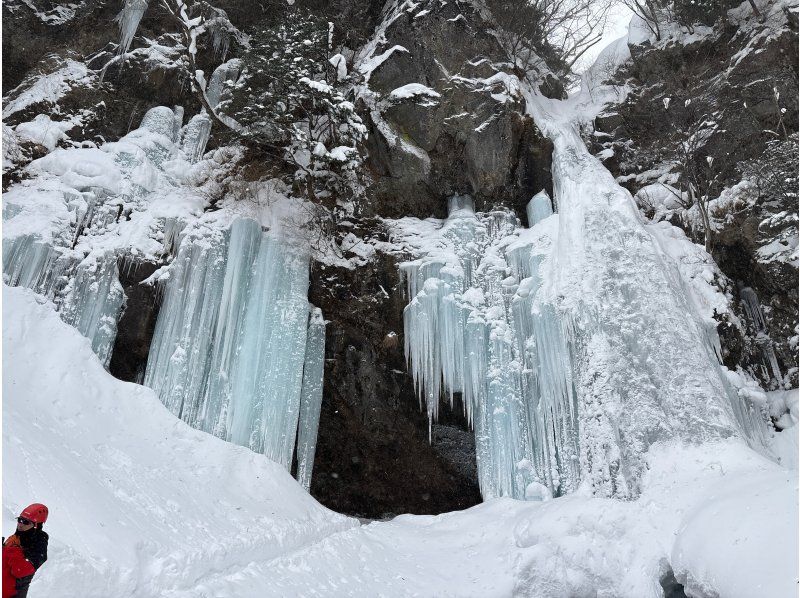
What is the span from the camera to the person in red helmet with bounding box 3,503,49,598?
2.94 m

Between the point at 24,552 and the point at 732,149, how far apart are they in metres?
13.6

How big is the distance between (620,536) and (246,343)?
6.44 meters

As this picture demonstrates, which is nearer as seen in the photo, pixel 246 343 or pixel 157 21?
pixel 246 343

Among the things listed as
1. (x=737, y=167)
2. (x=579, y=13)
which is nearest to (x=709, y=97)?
(x=737, y=167)

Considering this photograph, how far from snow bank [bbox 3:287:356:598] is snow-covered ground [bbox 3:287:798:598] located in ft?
0.07

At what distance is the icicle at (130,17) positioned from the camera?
12.5 metres

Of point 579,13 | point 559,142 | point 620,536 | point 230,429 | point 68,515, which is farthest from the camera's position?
point 579,13

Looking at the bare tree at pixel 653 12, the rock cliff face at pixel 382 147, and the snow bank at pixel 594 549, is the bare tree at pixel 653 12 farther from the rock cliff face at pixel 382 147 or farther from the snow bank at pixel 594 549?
the snow bank at pixel 594 549

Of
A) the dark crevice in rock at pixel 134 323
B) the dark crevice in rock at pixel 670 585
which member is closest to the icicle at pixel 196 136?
the dark crevice in rock at pixel 134 323

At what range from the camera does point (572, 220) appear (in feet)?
34.7

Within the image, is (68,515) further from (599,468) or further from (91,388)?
(599,468)

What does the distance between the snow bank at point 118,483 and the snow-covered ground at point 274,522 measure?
2 centimetres

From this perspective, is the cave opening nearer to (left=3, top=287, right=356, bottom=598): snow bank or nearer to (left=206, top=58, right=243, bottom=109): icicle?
(left=3, top=287, right=356, bottom=598): snow bank

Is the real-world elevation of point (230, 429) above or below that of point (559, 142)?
below
